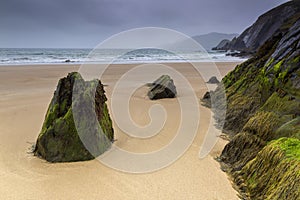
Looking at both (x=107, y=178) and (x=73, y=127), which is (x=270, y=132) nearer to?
(x=107, y=178)

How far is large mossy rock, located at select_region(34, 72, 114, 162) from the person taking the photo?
4.93 metres

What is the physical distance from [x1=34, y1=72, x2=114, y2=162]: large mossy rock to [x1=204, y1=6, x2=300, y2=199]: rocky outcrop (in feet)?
8.21

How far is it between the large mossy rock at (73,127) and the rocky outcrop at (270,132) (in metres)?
2.50

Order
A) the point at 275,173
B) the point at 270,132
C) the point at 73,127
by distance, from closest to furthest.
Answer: the point at 275,173 → the point at 270,132 → the point at 73,127

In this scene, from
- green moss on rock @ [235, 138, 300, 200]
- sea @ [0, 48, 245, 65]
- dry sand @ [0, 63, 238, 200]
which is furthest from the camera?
sea @ [0, 48, 245, 65]

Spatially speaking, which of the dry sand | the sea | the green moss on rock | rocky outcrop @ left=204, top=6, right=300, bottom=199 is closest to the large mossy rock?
the dry sand

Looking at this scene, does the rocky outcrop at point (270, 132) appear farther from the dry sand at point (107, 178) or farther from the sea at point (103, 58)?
the sea at point (103, 58)

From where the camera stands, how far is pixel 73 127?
5027 millimetres

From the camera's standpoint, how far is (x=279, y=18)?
69625 mm

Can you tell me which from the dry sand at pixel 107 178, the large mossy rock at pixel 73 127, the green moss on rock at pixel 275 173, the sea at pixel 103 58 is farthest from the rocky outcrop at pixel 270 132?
the sea at pixel 103 58

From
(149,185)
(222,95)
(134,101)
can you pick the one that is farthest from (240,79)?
(149,185)

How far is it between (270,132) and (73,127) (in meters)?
3.57

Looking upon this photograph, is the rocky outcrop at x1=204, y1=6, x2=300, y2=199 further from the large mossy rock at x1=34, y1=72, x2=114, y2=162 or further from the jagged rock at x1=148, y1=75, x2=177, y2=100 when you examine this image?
the jagged rock at x1=148, y1=75, x2=177, y2=100

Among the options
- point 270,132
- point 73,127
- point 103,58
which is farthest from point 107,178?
point 103,58
